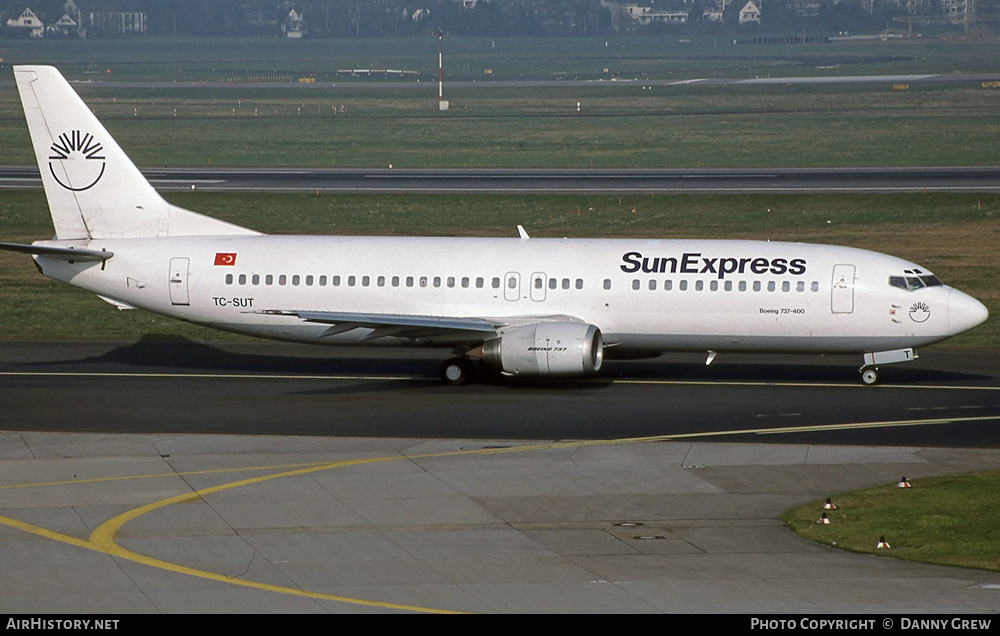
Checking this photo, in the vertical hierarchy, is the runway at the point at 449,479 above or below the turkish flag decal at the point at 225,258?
below

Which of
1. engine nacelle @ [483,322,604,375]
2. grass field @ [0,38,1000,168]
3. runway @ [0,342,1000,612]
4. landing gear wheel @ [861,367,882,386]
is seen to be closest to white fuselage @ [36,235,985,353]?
landing gear wheel @ [861,367,882,386]

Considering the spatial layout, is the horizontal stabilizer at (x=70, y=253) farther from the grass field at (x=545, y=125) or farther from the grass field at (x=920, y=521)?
the grass field at (x=545, y=125)

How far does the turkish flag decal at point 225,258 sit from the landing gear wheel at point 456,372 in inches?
253

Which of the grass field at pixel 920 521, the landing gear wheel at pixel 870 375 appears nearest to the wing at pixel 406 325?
the landing gear wheel at pixel 870 375

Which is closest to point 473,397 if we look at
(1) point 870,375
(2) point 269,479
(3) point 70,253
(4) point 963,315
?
(2) point 269,479

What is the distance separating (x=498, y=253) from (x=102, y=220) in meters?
11.1

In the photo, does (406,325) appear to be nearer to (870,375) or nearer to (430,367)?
(430,367)

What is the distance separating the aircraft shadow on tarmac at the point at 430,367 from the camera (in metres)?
37.8

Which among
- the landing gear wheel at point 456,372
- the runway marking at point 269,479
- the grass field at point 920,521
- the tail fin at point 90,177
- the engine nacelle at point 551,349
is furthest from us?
the tail fin at point 90,177

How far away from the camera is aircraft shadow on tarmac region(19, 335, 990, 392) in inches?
1486

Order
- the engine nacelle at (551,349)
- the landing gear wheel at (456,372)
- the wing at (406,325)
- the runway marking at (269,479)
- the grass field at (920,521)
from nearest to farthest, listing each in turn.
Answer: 1. the runway marking at (269,479)
2. the grass field at (920,521)
3. the engine nacelle at (551,349)
4. the wing at (406,325)
5. the landing gear wheel at (456,372)

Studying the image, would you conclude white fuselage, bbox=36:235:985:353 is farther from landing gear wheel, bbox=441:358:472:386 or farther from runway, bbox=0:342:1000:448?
runway, bbox=0:342:1000:448

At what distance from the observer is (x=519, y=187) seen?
8050 centimetres
